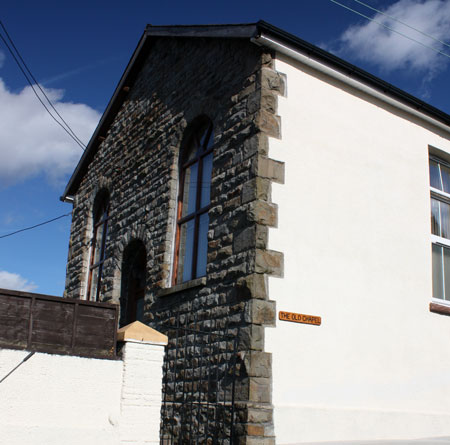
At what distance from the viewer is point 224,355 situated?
7605 mm

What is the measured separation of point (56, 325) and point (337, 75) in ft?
18.9

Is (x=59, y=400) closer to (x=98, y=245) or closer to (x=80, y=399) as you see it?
(x=80, y=399)

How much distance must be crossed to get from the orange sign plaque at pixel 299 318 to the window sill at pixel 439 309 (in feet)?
8.05

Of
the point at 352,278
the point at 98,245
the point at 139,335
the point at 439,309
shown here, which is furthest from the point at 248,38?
the point at 98,245

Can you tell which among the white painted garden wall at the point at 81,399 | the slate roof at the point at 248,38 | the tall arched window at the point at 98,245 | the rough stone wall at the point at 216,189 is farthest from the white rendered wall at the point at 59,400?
the tall arched window at the point at 98,245

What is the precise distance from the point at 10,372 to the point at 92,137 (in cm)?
1004

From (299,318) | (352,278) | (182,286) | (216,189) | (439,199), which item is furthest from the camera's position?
(439,199)

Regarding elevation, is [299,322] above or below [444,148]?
below

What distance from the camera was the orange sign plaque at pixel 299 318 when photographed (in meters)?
7.47

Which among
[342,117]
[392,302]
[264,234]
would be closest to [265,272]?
[264,234]

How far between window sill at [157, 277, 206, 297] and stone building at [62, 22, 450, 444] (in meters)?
0.03

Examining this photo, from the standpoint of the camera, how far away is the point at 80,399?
16.9ft

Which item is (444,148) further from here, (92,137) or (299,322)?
(92,137)

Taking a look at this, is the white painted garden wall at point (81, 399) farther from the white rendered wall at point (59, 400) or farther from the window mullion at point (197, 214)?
the window mullion at point (197, 214)
